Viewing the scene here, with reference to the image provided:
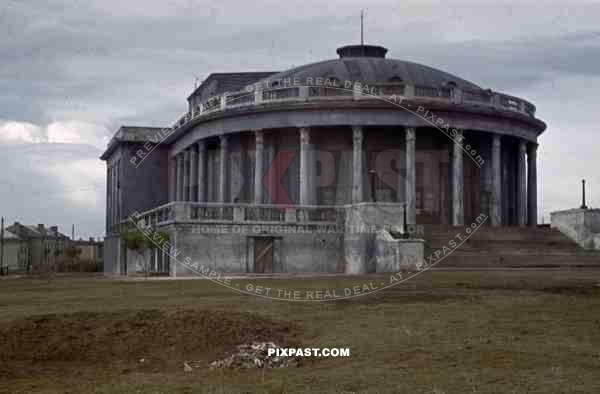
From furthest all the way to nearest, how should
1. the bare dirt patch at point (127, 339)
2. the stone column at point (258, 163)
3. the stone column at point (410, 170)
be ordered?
the stone column at point (258, 163) → the stone column at point (410, 170) → the bare dirt patch at point (127, 339)

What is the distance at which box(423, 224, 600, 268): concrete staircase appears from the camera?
39.0 m

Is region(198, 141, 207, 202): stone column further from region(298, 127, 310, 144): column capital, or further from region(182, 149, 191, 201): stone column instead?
region(298, 127, 310, 144): column capital

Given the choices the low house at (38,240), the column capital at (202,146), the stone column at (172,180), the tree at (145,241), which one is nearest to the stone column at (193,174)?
the column capital at (202,146)

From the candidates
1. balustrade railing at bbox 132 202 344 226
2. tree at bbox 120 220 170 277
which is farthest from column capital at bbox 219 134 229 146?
balustrade railing at bbox 132 202 344 226

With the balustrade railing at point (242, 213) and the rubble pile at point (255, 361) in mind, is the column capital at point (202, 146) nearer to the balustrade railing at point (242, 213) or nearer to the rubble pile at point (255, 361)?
the balustrade railing at point (242, 213)

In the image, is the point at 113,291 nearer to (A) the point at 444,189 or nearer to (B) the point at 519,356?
(B) the point at 519,356

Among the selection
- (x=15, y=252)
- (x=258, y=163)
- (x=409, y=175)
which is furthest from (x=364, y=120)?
(x=15, y=252)

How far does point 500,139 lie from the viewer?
54.9m

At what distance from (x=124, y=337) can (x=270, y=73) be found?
5522 cm

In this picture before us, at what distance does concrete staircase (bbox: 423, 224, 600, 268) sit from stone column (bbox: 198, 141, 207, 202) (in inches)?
754

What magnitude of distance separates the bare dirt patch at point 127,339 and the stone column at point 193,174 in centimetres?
4131

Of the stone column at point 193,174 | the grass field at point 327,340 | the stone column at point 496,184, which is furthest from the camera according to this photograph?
the stone column at point 193,174

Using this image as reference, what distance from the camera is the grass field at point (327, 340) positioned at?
12.9 metres

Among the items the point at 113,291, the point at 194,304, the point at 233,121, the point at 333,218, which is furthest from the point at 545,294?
the point at 233,121
